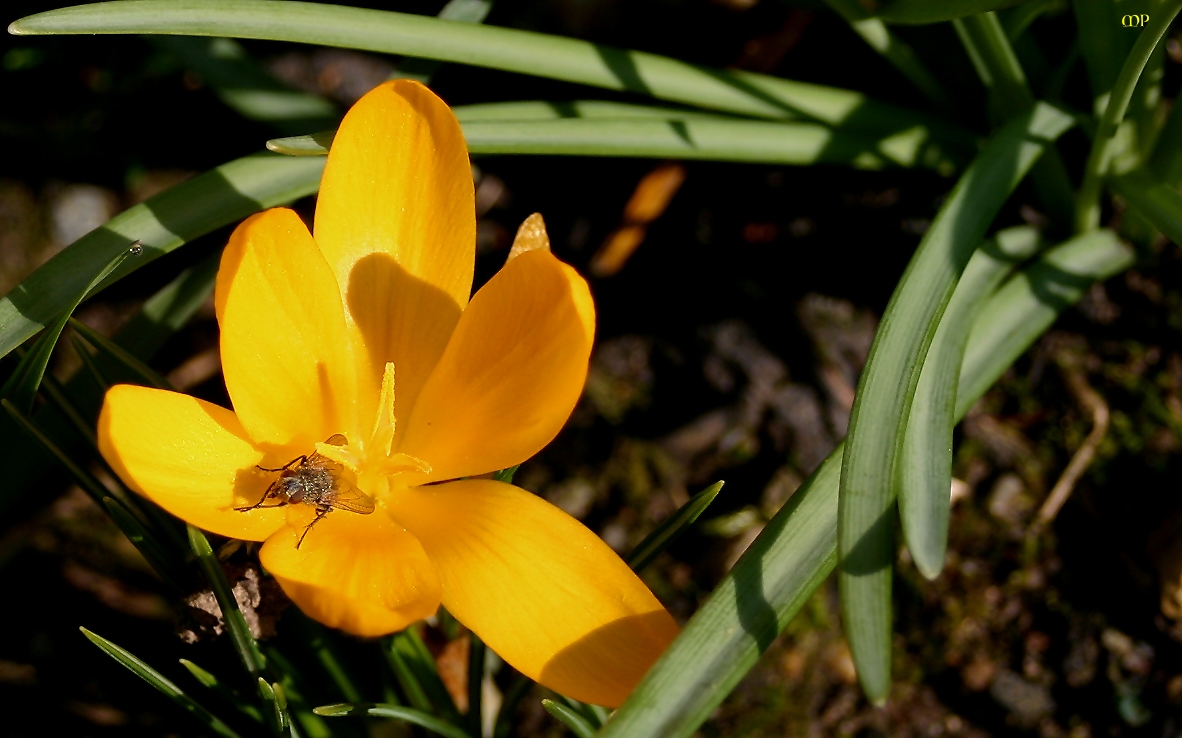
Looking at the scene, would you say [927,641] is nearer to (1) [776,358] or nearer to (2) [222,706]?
(1) [776,358]

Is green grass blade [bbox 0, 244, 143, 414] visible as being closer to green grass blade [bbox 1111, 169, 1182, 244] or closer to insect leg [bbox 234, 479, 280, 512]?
insect leg [bbox 234, 479, 280, 512]

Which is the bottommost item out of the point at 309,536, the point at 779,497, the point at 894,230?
the point at 779,497

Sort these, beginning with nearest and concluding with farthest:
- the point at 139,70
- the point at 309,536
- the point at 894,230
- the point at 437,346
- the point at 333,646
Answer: the point at 309,536
the point at 437,346
the point at 333,646
the point at 894,230
the point at 139,70

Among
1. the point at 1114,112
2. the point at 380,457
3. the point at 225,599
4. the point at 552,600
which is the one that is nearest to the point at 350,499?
the point at 380,457

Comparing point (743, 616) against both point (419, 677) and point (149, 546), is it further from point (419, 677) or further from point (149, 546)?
point (149, 546)

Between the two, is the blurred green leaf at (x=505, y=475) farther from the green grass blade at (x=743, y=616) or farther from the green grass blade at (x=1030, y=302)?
the green grass blade at (x=1030, y=302)

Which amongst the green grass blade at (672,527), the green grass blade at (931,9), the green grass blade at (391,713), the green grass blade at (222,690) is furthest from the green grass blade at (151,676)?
the green grass blade at (931,9)

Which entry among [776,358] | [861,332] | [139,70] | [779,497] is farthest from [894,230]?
[139,70]
